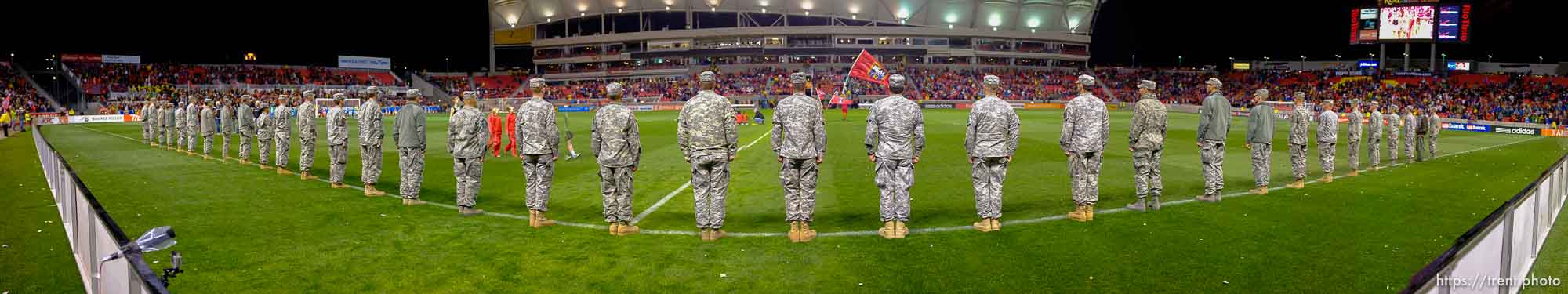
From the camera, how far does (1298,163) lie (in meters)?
12.6

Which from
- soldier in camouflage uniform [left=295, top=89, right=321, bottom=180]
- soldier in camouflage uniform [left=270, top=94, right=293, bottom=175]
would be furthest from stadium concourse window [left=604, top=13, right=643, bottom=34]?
soldier in camouflage uniform [left=295, top=89, right=321, bottom=180]

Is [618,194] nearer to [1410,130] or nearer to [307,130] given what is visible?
[307,130]

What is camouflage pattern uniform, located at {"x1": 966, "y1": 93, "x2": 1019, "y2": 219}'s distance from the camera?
27.6 ft

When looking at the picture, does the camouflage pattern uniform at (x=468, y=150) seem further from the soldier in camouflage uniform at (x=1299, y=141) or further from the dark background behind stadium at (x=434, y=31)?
the dark background behind stadium at (x=434, y=31)

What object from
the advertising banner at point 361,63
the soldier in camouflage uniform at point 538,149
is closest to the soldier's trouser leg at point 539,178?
the soldier in camouflage uniform at point 538,149

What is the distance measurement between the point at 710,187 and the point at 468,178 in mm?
3650

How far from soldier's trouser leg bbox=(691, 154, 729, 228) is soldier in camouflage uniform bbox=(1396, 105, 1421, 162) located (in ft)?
57.1

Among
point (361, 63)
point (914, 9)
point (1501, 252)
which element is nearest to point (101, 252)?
point (1501, 252)

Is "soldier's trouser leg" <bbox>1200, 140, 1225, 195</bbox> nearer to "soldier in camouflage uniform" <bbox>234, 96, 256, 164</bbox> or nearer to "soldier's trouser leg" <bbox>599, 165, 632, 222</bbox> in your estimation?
"soldier's trouser leg" <bbox>599, 165, 632, 222</bbox>

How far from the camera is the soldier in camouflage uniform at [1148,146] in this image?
32.4 ft

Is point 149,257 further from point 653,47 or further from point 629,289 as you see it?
point 653,47

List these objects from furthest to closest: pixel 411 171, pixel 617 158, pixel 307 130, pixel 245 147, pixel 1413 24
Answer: pixel 1413 24, pixel 245 147, pixel 307 130, pixel 411 171, pixel 617 158

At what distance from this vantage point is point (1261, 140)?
456 inches

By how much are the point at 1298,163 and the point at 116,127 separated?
157ft
